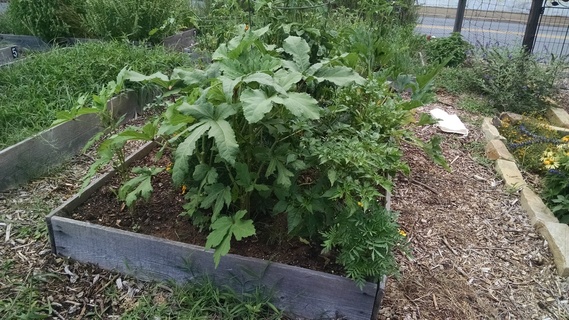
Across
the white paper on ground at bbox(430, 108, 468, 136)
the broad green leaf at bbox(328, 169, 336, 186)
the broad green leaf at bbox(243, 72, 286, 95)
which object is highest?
the broad green leaf at bbox(243, 72, 286, 95)

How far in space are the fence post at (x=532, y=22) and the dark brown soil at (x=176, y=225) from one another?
17.1ft

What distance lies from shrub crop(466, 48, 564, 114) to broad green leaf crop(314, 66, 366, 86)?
10.8 ft

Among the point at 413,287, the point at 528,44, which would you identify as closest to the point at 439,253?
the point at 413,287

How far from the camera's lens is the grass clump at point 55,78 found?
3.19 metres

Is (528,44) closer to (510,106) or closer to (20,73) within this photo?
(510,106)

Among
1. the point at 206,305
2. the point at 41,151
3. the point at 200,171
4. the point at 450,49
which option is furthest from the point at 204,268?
the point at 450,49

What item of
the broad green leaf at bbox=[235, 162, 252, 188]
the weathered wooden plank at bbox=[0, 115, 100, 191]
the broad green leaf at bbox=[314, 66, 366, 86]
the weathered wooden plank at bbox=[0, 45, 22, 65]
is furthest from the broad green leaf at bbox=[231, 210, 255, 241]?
the weathered wooden plank at bbox=[0, 45, 22, 65]

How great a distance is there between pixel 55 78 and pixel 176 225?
87.1 inches

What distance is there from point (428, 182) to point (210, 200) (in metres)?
1.91

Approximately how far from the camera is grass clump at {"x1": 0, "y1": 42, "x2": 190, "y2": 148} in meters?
3.19

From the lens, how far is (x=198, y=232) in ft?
7.27

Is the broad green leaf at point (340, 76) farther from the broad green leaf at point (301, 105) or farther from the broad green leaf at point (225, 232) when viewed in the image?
the broad green leaf at point (225, 232)

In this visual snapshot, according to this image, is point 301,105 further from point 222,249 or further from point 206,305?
point 206,305

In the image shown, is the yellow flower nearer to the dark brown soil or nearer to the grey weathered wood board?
the dark brown soil
